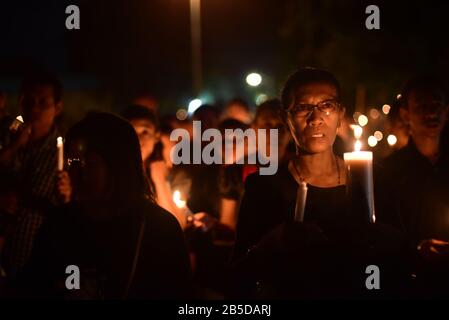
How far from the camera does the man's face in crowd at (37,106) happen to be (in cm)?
504

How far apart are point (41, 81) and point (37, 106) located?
19 centimetres

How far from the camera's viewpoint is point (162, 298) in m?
3.06

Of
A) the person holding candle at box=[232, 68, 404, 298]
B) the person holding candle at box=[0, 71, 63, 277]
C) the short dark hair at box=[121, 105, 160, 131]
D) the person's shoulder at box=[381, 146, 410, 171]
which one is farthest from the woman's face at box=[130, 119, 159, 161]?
the person holding candle at box=[232, 68, 404, 298]

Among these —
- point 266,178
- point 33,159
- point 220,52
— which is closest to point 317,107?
point 266,178

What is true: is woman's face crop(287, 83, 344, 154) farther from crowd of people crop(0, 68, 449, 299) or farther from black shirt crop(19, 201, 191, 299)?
black shirt crop(19, 201, 191, 299)

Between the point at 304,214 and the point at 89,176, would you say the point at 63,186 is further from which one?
the point at 304,214

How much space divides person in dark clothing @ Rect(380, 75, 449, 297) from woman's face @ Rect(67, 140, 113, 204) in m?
1.29

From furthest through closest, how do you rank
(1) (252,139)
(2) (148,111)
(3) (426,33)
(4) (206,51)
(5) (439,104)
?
(4) (206,51)
(3) (426,33)
(1) (252,139)
(2) (148,111)
(5) (439,104)

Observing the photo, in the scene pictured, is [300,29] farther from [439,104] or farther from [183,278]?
[183,278]

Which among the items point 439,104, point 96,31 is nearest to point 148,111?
point 439,104

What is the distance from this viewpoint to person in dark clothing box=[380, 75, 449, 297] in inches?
136

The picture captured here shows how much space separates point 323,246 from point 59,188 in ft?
7.62

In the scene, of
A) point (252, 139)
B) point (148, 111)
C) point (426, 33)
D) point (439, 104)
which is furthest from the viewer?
point (426, 33)

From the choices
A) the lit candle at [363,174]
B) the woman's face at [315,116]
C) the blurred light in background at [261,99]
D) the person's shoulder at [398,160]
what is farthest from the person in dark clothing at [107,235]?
the blurred light in background at [261,99]
